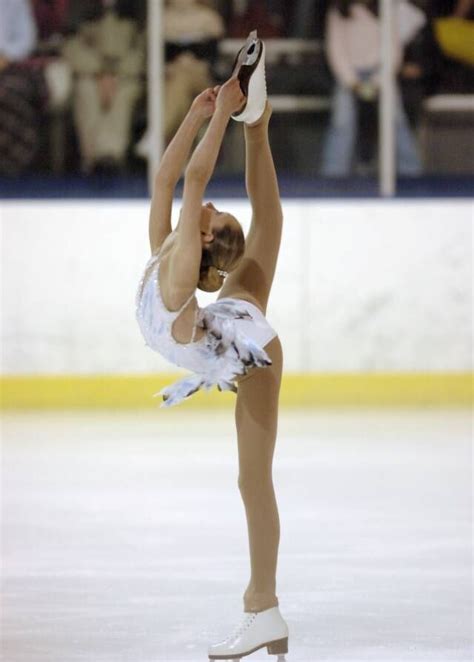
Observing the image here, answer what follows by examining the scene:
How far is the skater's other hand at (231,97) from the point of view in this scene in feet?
12.0

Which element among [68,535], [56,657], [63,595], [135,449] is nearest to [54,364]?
[135,449]

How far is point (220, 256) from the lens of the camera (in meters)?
3.62

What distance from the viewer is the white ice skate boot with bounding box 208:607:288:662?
3.67 m

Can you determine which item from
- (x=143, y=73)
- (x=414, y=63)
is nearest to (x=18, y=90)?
(x=143, y=73)

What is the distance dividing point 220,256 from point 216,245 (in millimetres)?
33

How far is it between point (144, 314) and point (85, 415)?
15.7 feet

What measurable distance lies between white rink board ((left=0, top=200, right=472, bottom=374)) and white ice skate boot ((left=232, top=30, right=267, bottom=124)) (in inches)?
187

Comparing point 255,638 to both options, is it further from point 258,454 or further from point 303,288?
point 303,288

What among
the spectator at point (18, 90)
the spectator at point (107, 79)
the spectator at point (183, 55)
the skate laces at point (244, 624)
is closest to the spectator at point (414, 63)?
the spectator at point (183, 55)

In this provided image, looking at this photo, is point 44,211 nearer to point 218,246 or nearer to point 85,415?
point 85,415

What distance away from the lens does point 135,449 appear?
7.31 metres

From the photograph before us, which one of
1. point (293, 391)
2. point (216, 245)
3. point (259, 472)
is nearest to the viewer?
point (216, 245)

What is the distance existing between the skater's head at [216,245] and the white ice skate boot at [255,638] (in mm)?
798

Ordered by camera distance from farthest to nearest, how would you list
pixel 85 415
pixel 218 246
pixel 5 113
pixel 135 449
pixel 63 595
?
1. pixel 5 113
2. pixel 85 415
3. pixel 135 449
4. pixel 63 595
5. pixel 218 246
